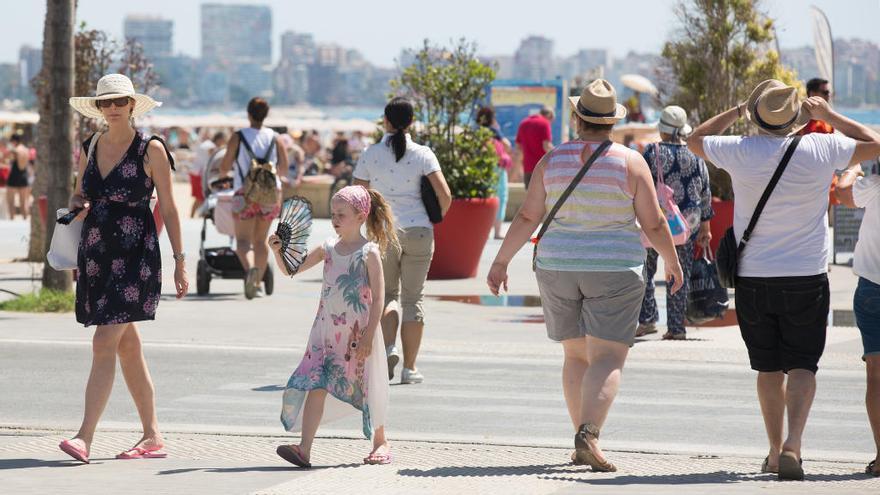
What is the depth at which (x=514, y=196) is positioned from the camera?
96.4 ft

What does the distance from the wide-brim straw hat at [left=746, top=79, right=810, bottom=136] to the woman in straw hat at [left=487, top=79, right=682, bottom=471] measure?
55 centimetres

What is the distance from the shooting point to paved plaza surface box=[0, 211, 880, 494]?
24.0 feet

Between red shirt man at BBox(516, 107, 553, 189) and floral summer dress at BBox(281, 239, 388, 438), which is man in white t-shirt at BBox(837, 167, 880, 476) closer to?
floral summer dress at BBox(281, 239, 388, 438)

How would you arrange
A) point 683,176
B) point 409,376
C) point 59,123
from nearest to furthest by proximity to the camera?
point 409,376
point 683,176
point 59,123

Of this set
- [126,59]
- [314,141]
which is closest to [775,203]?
[126,59]

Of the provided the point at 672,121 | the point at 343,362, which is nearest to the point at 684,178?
the point at 672,121

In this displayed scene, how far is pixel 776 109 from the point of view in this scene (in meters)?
7.49

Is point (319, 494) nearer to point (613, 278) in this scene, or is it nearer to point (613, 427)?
point (613, 278)

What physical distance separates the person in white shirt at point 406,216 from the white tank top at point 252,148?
4.78 meters

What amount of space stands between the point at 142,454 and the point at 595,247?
2.28 meters

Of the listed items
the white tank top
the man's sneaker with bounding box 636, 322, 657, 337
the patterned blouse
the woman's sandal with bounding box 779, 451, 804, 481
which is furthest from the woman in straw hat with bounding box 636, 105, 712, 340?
the woman's sandal with bounding box 779, 451, 804, 481

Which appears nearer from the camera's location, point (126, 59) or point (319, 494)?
point (319, 494)

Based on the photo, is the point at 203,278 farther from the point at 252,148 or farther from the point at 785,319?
the point at 785,319

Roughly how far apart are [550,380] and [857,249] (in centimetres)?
365
